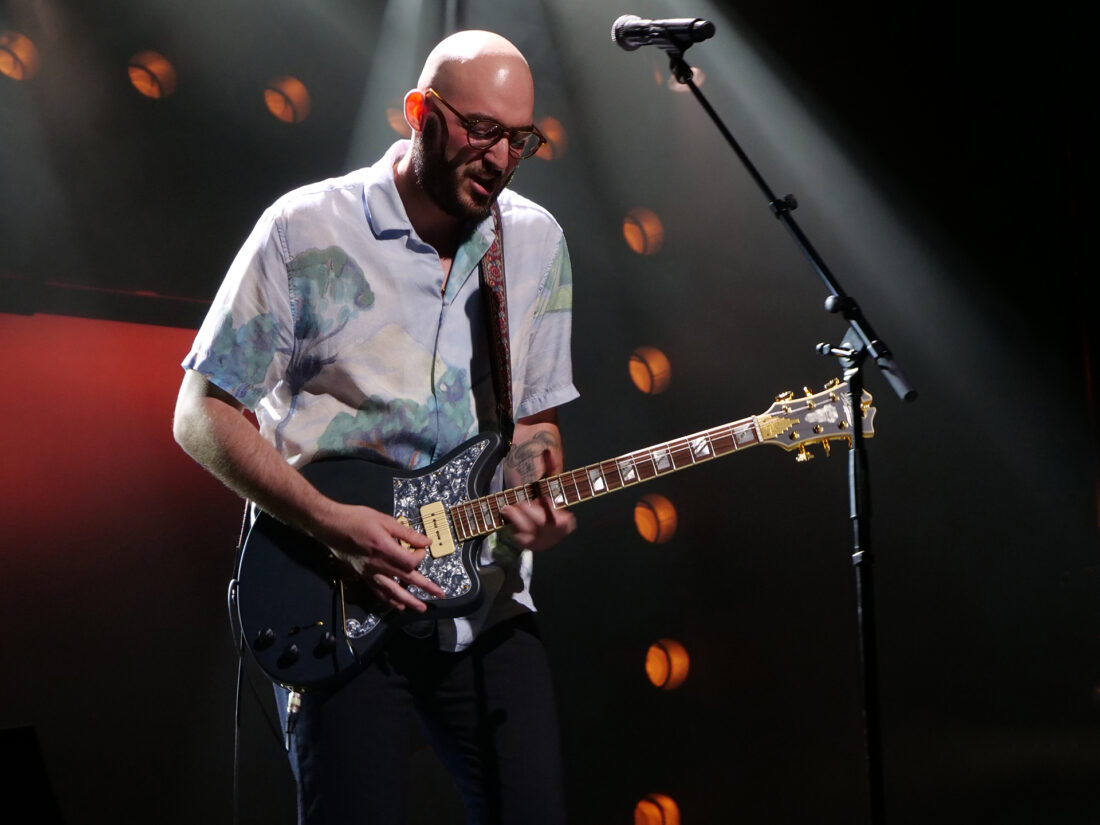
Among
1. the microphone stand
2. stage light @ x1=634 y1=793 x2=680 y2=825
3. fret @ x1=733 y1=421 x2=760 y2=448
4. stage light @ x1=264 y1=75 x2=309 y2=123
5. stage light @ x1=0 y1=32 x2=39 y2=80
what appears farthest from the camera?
stage light @ x1=634 y1=793 x2=680 y2=825

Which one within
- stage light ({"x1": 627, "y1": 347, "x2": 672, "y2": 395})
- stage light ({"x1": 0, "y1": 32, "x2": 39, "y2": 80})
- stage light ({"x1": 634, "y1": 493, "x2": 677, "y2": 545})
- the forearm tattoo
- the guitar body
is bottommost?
the guitar body

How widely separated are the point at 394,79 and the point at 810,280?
1.82 meters

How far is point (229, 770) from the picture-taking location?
3.10 m

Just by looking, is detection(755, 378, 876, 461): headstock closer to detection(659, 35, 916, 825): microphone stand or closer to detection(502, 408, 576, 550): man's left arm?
detection(659, 35, 916, 825): microphone stand

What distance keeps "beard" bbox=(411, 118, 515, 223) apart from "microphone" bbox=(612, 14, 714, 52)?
16.6 inches

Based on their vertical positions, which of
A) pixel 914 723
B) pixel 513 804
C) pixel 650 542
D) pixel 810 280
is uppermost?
pixel 810 280

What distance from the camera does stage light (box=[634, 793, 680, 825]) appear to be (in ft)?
11.4

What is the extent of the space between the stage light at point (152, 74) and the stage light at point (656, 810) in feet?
10.2

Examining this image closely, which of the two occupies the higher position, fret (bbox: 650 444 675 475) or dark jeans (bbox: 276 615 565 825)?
fret (bbox: 650 444 675 475)

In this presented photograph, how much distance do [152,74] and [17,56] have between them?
0.40 m

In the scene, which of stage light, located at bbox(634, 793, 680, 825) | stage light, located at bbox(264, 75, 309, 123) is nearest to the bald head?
stage light, located at bbox(264, 75, 309, 123)

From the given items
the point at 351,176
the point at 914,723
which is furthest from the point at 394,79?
the point at 914,723

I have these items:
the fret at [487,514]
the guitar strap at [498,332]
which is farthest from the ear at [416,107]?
the fret at [487,514]

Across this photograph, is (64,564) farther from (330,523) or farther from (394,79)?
(394,79)
